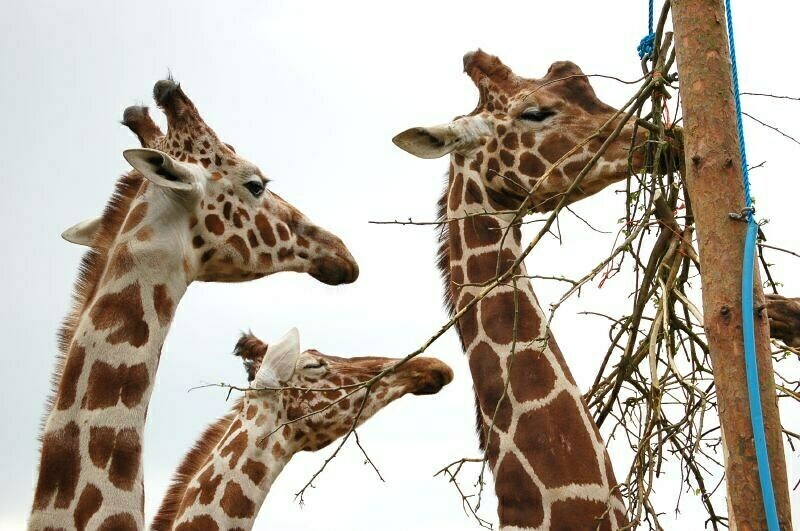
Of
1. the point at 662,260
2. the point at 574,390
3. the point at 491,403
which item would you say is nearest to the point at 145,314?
the point at 491,403

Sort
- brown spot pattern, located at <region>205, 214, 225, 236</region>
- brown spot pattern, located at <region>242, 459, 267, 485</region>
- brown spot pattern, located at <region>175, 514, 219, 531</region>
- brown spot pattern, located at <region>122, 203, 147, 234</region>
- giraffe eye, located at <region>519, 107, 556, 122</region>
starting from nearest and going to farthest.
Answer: brown spot pattern, located at <region>122, 203, 147, 234</region>, brown spot pattern, located at <region>205, 214, 225, 236</region>, giraffe eye, located at <region>519, 107, 556, 122</region>, brown spot pattern, located at <region>175, 514, 219, 531</region>, brown spot pattern, located at <region>242, 459, 267, 485</region>

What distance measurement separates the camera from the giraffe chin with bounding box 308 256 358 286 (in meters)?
5.06

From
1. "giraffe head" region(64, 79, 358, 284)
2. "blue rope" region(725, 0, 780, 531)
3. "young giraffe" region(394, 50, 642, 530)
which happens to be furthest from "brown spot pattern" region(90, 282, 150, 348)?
"blue rope" region(725, 0, 780, 531)

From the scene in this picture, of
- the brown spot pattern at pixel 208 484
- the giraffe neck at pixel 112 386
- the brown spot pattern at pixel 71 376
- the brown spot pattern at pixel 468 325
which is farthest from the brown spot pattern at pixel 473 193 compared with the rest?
the brown spot pattern at pixel 208 484

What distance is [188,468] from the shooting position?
646 cm

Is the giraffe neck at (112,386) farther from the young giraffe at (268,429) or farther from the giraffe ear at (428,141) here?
the young giraffe at (268,429)

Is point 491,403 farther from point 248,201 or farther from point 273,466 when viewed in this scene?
point 273,466

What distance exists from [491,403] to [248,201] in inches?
56.7

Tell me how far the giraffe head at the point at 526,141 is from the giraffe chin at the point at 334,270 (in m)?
0.64

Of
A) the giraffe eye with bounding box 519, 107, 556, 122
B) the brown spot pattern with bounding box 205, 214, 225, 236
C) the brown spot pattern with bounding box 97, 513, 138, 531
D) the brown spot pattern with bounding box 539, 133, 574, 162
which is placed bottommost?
the brown spot pattern with bounding box 97, 513, 138, 531

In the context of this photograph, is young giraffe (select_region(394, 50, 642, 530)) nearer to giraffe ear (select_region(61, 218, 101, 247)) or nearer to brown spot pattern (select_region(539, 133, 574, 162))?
brown spot pattern (select_region(539, 133, 574, 162))

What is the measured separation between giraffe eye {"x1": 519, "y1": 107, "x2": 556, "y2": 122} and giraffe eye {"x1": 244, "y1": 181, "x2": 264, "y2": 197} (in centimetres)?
139

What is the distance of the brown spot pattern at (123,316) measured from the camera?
416 centimetres

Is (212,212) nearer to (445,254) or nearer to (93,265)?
(93,265)
